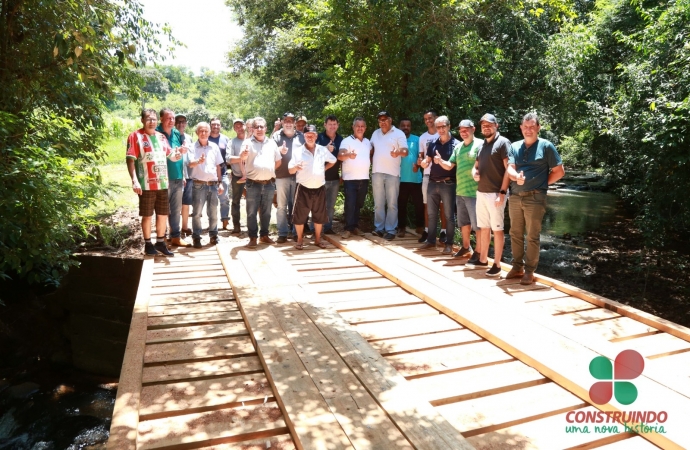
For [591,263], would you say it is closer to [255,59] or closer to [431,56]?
[431,56]

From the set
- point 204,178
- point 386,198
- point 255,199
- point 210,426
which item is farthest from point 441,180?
point 210,426

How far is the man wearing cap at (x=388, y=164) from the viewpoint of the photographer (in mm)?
7227

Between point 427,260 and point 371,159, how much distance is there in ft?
7.43

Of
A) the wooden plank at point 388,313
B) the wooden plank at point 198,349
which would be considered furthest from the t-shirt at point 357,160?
the wooden plank at point 198,349

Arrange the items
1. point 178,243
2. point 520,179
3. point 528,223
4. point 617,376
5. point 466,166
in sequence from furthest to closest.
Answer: point 178,243 → point 466,166 → point 528,223 → point 520,179 → point 617,376

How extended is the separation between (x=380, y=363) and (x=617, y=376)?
157 centimetres

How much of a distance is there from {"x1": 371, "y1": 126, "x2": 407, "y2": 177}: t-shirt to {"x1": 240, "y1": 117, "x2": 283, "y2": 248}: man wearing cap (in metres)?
1.47

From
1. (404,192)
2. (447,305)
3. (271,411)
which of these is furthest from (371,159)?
(271,411)

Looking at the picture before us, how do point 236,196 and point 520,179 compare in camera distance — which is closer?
point 520,179

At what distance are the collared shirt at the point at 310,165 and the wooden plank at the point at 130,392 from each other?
9.74 feet

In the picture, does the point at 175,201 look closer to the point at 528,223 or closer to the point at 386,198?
the point at 386,198

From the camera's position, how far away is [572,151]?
2278 cm

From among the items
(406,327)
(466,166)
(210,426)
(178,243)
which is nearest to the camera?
(210,426)

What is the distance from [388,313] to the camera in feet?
14.7
